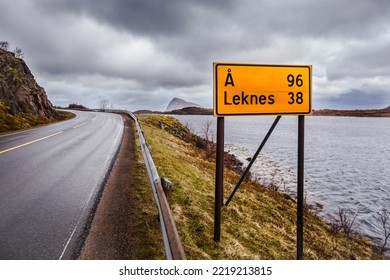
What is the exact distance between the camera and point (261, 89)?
16.1 feet

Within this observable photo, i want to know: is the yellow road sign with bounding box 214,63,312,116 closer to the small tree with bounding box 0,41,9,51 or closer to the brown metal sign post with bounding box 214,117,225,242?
the brown metal sign post with bounding box 214,117,225,242

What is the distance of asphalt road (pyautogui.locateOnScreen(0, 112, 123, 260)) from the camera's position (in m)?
3.95

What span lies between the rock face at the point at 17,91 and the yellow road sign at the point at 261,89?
2417cm

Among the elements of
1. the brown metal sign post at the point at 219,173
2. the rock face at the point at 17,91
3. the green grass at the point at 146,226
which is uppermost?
the rock face at the point at 17,91

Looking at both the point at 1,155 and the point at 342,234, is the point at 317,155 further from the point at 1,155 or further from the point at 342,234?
the point at 1,155

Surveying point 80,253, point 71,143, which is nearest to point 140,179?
point 80,253

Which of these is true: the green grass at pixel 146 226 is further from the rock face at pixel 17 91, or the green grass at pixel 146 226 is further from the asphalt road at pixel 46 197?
the rock face at pixel 17 91

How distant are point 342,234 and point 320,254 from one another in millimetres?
3843

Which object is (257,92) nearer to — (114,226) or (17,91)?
(114,226)

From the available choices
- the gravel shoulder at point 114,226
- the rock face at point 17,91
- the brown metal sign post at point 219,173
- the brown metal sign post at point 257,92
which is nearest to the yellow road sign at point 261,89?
the brown metal sign post at point 257,92

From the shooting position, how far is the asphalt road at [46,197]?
3.95 m

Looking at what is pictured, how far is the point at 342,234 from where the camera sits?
10.0 meters

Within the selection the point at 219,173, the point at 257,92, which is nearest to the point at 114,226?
the point at 219,173

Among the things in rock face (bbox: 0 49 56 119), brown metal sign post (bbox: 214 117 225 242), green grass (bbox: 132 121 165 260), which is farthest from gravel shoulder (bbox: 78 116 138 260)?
rock face (bbox: 0 49 56 119)
